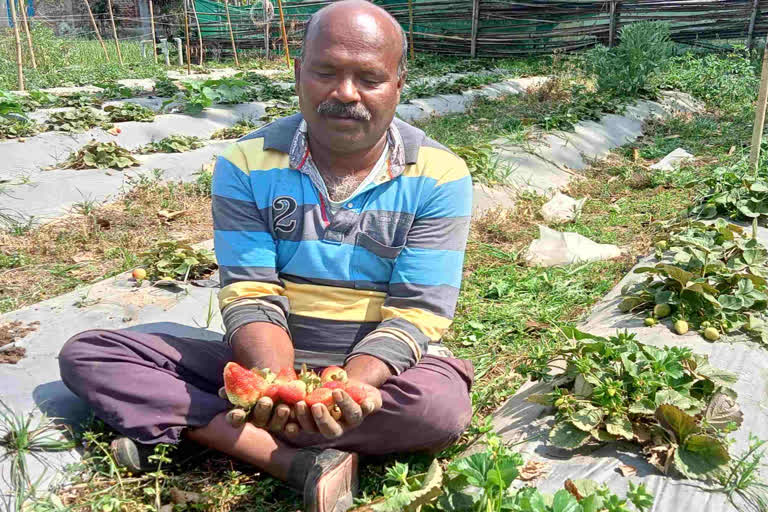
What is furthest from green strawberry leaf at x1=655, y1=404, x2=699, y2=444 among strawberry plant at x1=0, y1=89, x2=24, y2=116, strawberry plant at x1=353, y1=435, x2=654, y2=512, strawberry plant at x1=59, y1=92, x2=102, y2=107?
strawberry plant at x1=59, y1=92, x2=102, y2=107

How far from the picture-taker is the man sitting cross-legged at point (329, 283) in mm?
2105

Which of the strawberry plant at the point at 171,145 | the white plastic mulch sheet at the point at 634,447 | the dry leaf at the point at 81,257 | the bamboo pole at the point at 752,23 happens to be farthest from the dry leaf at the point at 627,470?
the bamboo pole at the point at 752,23

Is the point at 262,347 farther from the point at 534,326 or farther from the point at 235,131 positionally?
the point at 235,131

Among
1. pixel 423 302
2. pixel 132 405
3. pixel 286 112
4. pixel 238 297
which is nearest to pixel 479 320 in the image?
pixel 423 302

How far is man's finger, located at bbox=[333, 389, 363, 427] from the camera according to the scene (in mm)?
1736

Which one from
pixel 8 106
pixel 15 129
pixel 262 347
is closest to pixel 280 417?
pixel 262 347

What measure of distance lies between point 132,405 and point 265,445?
443 mm

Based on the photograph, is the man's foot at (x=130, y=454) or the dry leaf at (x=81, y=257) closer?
the man's foot at (x=130, y=454)

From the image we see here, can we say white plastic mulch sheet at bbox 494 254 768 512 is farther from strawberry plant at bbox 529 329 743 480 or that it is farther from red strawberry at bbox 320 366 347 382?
red strawberry at bbox 320 366 347 382

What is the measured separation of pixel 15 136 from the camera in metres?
6.38

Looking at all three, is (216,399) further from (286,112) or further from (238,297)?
(286,112)

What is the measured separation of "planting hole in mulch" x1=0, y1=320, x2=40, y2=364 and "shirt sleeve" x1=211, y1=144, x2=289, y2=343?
1.06 m

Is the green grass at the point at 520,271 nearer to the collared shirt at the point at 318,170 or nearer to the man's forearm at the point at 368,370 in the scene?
the man's forearm at the point at 368,370

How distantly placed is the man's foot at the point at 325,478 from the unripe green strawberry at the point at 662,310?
5.33 ft
